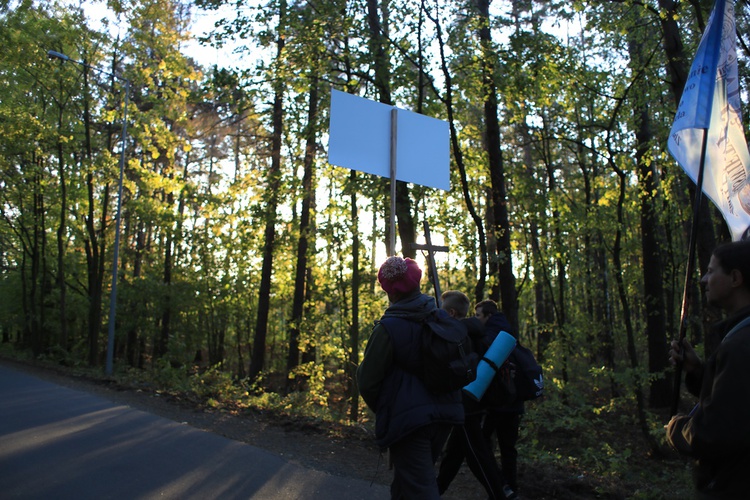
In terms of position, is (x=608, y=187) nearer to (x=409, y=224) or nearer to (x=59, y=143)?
(x=409, y=224)

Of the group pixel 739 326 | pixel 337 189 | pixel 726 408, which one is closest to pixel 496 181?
pixel 337 189

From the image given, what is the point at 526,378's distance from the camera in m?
5.39

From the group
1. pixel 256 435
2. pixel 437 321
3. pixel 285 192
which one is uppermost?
pixel 285 192

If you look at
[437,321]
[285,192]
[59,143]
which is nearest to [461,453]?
[437,321]

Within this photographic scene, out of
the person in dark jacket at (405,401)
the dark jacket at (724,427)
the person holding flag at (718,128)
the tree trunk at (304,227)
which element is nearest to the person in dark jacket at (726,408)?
the dark jacket at (724,427)

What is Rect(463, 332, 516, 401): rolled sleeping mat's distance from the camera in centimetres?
497

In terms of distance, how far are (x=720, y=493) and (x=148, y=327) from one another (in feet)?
93.5

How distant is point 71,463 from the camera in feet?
21.0

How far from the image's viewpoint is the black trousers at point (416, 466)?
3555mm

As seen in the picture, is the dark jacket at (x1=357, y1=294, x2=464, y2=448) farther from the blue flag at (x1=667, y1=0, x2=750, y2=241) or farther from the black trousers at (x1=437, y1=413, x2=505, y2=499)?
the blue flag at (x1=667, y1=0, x2=750, y2=241)

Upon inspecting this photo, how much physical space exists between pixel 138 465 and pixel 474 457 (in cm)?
370

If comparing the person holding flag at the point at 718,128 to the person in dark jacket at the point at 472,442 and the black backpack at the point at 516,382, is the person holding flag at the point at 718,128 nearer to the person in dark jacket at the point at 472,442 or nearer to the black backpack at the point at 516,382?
the person in dark jacket at the point at 472,442

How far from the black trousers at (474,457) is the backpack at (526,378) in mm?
454

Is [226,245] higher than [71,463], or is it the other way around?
[226,245]
